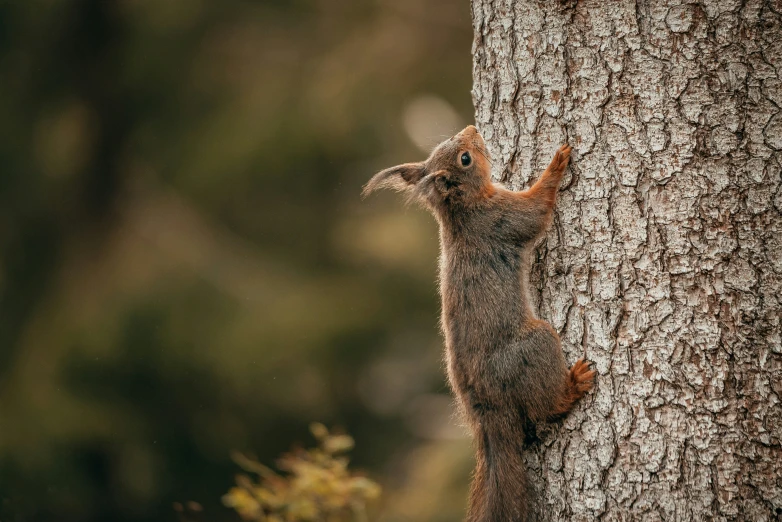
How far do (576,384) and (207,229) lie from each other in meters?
5.71

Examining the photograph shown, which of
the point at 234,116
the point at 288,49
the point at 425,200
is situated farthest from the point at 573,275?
the point at 288,49

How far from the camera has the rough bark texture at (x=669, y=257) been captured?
213cm

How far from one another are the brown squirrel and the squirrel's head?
40 millimetres

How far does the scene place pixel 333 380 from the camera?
7391 millimetres

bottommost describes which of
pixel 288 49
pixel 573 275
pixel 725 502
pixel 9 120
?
pixel 725 502

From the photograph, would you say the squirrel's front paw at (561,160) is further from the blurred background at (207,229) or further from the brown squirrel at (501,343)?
the blurred background at (207,229)

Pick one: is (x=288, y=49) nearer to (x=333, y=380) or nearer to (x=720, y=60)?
(x=333, y=380)

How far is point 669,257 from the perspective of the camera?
7.26 ft

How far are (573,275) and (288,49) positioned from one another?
595 centimetres

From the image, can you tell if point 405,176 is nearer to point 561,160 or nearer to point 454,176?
point 454,176

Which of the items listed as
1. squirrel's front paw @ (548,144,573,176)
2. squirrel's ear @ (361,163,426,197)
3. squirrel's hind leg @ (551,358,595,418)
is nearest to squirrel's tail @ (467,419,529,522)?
squirrel's hind leg @ (551,358,595,418)

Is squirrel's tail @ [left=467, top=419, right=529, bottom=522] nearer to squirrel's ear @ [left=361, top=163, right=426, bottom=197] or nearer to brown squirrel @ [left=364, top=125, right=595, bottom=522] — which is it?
brown squirrel @ [left=364, top=125, right=595, bottom=522]

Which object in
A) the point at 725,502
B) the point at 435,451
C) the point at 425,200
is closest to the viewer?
the point at 725,502

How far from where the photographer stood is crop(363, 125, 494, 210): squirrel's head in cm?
304
